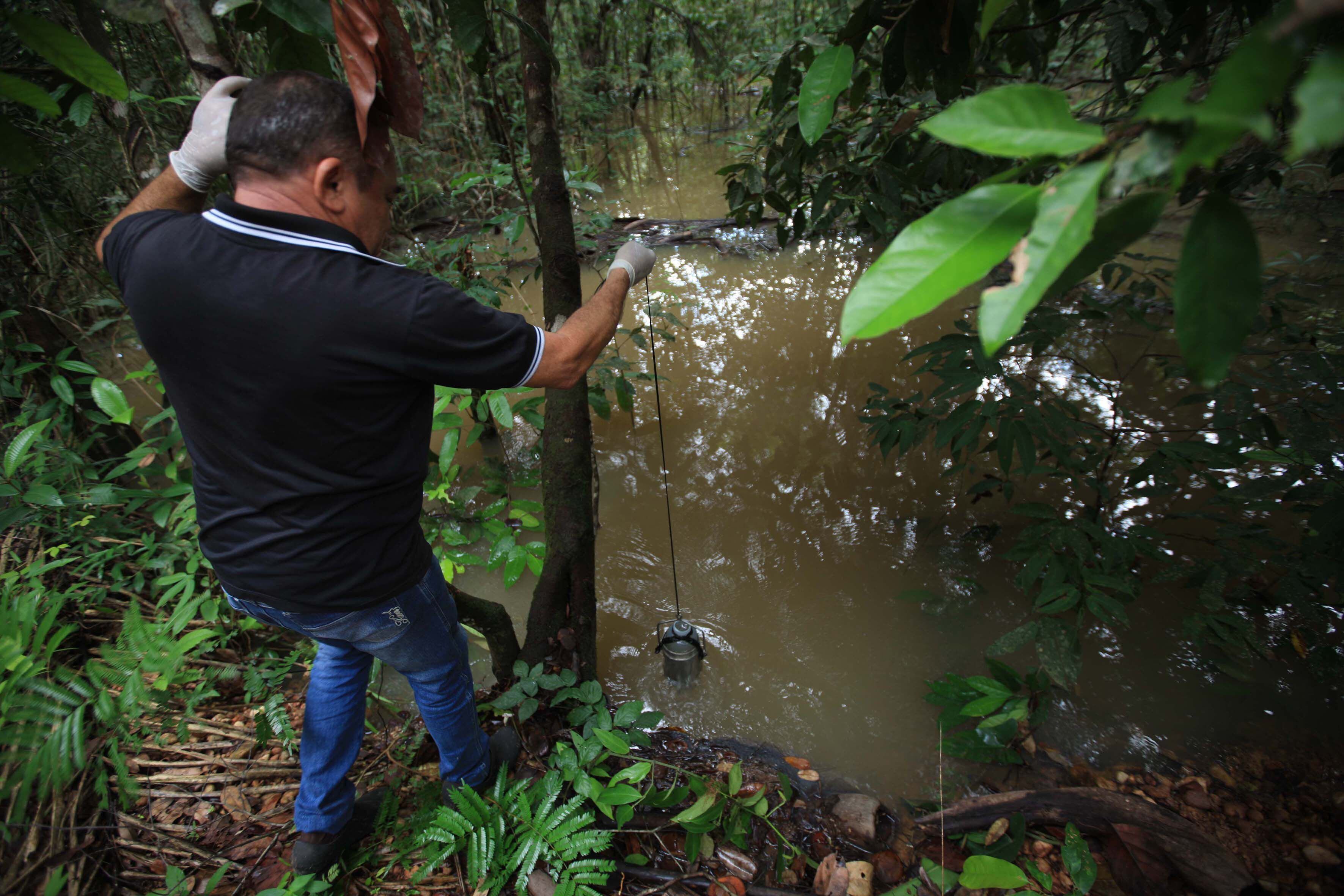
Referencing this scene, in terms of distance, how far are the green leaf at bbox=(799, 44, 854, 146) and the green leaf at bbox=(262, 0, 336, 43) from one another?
79 centimetres

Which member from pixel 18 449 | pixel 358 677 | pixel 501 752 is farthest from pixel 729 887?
pixel 18 449

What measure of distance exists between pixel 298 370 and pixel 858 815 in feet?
5.99

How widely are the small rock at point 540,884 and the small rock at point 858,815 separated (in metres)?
0.85

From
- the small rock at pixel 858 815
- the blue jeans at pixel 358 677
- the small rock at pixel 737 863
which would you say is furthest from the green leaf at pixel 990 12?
the small rock at pixel 858 815

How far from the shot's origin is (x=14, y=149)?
0.77 metres

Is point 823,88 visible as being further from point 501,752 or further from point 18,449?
point 18,449

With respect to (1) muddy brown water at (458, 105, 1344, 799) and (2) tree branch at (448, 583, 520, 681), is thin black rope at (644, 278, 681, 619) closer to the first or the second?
(1) muddy brown water at (458, 105, 1344, 799)

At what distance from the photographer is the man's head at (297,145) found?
1.02 metres

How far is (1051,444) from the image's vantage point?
183 cm

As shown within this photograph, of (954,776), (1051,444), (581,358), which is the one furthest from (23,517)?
(1051,444)

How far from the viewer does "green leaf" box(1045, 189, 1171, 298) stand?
428mm

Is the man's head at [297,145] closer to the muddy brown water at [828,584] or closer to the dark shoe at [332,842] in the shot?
the dark shoe at [332,842]

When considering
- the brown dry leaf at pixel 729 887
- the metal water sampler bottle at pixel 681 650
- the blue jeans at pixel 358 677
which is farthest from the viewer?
the metal water sampler bottle at pixel 681 650

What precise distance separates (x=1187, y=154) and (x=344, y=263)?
3.53 ft
